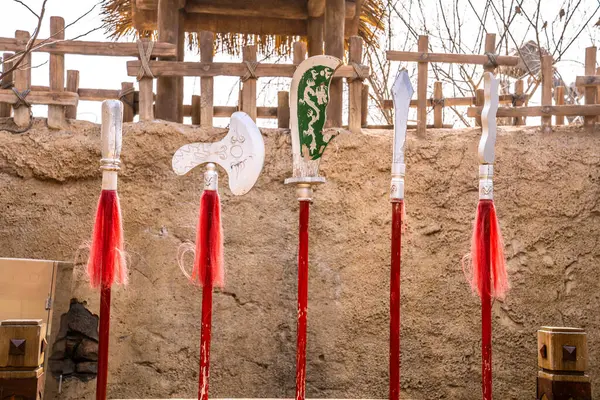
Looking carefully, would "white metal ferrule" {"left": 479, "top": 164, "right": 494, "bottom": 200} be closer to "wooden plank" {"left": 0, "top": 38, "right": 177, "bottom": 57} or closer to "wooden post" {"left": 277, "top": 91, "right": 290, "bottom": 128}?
"wooden post" {"left": 277, "top": 91, "right": 290, "bottom": 128}

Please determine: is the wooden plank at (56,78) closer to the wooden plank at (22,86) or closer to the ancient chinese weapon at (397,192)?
the wooden plank at (22,86)

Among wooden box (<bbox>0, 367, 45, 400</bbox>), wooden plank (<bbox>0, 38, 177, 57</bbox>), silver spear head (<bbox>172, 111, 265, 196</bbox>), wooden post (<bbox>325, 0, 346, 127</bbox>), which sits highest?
wooden post (<bbox>325, 0, 346, 127</bbox>)

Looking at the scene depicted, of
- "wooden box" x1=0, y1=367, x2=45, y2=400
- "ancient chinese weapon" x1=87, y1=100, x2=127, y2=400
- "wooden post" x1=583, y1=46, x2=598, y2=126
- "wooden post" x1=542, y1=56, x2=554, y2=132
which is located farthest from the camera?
"wooden post" x1=583, y1=46, x2=598, y2=126

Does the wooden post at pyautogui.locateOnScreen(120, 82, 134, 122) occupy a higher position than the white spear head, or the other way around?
the wooden post at pyautogui.locateOnScreen(120, 82, 134, 122)

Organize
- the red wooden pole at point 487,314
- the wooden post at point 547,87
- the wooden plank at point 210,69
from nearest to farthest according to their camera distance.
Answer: the red wooden pole at point 487,314 < the wooden plank at point 210,69 < the wooden post at point 547,87

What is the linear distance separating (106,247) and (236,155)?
69 centimetres

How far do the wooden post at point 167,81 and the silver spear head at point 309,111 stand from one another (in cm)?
201

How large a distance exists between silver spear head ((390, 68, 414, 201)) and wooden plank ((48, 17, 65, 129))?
2164 mm

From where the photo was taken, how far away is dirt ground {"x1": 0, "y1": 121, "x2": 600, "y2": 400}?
4.17 metres

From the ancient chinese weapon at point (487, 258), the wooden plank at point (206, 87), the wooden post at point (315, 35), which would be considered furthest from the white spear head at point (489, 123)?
the wooden post at point (315, 35)

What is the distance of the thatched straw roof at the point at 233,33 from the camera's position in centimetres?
587

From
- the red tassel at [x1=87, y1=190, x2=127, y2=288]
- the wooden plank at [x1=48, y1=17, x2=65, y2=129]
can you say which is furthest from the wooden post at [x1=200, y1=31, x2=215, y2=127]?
the red tassel at [x1=87, y1=190, x2=127, y2=288]

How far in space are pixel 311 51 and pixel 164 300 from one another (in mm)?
2681

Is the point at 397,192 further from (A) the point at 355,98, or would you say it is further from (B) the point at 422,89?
(B) the point at 422,89
